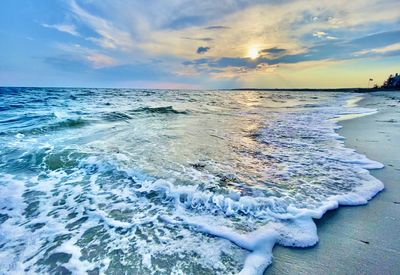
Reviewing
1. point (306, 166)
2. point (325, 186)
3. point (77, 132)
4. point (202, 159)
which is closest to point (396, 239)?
point (325, 186)

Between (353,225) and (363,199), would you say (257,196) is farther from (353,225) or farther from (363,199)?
(363,199)

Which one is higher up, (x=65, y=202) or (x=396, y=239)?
(x=396, y=239)

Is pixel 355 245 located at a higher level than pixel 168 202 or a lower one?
higher

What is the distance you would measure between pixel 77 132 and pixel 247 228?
9.40m

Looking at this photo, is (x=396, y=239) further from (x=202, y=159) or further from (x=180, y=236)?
(x=202, y=159)

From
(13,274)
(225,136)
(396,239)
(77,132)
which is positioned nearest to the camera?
(13,274)

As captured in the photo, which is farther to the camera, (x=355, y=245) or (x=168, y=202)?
(x=168, y=202)

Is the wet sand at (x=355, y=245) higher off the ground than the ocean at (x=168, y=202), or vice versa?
the wet sand at (x=355, y=245)

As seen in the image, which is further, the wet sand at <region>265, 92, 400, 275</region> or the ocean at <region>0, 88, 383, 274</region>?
the ocean at <region>0, 88, 383, 274</region>

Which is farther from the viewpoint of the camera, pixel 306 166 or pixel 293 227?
pixel 306 166

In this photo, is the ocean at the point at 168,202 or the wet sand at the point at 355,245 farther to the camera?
the ocean at the point at 168,202

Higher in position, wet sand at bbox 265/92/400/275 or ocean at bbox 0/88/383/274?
wet sand at bbox 265/92/400/275

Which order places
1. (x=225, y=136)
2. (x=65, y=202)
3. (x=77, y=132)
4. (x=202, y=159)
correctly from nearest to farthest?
(x=65, y=202) < (x=202, y=159) < (x=225, y=136) < (x=77, y=132)

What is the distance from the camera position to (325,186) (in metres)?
4.09
